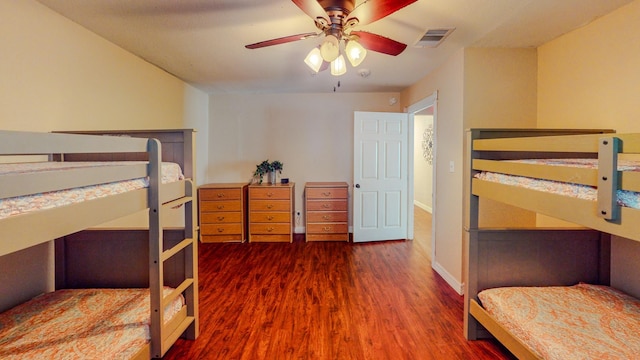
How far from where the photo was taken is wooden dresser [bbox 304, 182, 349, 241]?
418 centimetres

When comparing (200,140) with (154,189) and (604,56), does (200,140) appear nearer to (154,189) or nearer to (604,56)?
(154,189)

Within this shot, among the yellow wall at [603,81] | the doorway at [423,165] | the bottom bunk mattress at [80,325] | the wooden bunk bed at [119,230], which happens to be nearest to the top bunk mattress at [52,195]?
the wooden bunk bed at [119,230]

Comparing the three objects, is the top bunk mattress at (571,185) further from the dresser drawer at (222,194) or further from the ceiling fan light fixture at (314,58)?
the dresser drawer at (222,194)

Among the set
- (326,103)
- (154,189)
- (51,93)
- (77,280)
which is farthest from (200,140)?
(154,189)

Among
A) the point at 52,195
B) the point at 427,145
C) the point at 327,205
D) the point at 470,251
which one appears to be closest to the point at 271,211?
the point at 327,205

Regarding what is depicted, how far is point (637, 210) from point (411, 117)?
3.30 meters

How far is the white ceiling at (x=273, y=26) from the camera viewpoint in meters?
1.91

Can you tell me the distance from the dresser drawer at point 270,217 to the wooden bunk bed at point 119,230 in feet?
7.08

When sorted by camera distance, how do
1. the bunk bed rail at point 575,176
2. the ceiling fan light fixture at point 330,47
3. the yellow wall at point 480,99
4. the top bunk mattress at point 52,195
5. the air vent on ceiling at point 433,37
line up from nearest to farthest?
1. the top bunk mattress at point 52,195
2. the bunk bed rail at point 575,176
3. the ceiling fan light fixture at point 330,47
4. the air vent on ceiling at point 433,37
5. the yellow wall at point 480,99

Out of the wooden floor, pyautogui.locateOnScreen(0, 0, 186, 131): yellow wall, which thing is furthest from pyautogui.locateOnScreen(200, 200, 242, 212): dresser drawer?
pyautogui.locateOnScreen(0, 0, 186, 131): yellow wall

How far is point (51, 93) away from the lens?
197cm

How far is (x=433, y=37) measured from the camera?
2.38 metres

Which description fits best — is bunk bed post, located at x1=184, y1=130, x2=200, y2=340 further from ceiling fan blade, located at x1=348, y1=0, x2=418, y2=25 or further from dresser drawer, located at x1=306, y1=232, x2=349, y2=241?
dresser drawer, located at x1=306, y1=232, x2=349, y2=241

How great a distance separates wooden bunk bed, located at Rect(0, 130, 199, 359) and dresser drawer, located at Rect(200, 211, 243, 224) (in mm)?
2107
